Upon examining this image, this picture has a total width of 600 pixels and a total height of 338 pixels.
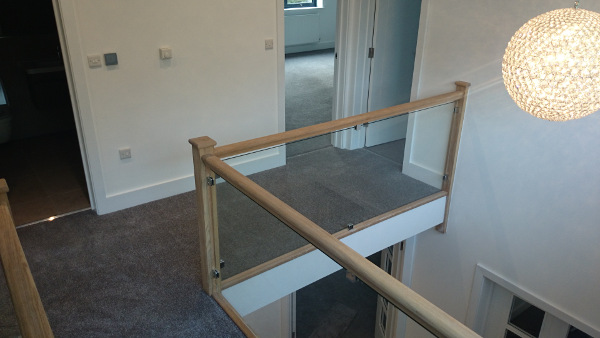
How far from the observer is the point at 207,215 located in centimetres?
275

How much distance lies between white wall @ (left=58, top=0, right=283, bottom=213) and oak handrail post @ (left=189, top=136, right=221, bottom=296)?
1267 mm

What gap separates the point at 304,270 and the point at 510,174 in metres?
1.81

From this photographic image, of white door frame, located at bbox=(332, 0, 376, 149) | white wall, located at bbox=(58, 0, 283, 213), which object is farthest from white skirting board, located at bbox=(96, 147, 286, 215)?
white door frame, located at bbox=(332, 0, 376, 149)

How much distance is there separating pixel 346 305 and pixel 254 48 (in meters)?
3.82

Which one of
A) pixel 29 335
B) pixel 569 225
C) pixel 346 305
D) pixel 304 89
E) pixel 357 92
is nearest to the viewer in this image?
pixel 29 335

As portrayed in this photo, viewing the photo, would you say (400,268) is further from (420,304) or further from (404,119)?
(420,304)

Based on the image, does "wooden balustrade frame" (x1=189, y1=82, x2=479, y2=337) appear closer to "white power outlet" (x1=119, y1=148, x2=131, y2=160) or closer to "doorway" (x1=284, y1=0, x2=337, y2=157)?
"white power outlet" (x1=119, y1=148, x2=131, y2=160)

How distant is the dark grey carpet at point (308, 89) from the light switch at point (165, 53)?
51.0 inches

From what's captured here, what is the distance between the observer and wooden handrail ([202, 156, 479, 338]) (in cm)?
147

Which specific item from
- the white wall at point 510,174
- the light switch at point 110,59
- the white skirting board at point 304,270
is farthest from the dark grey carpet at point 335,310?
the light switch at point 110,59

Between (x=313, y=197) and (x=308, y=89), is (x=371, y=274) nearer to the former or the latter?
(x=313, y=197)

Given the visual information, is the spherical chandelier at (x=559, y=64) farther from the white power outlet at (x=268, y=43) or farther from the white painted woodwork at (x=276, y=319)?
the white painted woodwork at (x=276, y=319)

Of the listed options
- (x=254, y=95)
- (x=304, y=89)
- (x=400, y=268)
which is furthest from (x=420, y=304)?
(x=304, y=89)

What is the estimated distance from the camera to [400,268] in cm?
500
